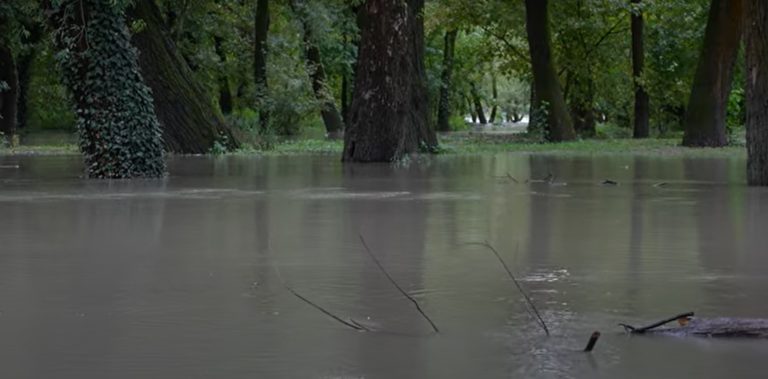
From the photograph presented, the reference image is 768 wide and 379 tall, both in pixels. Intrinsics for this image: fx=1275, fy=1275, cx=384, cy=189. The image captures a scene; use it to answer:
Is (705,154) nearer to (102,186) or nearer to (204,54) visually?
(102,186)

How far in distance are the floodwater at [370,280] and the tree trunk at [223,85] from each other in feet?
128

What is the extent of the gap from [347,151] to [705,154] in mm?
8690

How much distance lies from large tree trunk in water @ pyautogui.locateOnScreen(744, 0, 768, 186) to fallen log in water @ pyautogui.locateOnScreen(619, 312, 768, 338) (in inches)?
428

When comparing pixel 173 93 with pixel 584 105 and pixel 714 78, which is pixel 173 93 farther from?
pixel 584 105

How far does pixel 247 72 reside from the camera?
186 ft

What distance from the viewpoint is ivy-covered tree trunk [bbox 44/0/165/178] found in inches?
734

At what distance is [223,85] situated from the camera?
2283 inches

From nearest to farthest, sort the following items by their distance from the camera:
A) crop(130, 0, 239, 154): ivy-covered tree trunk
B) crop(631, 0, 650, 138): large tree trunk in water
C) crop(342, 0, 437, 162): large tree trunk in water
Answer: crop(342, 0, 437, 162): large tree trunk in water
crop(130, 0, 239, 154): ivy-covered tree trunk
crop(631, 0, 650, 138): large tree trunk in water

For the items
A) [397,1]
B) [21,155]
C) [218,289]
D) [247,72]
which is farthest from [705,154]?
[247,72]

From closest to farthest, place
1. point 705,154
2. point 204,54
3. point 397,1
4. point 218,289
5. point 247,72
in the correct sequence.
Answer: point 218,289 < point 397,1 < point 705,154 < point 204,54 < point 247,72

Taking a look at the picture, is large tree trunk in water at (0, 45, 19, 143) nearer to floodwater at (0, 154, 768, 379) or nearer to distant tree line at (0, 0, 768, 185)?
distant tree line at (0, 0, 768, 185)

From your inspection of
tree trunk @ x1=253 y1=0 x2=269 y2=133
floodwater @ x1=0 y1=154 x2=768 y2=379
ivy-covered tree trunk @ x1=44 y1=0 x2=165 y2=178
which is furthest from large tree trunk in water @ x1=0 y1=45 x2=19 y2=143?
floodwater @ x1=0 y1=154 x2=768 y2=379

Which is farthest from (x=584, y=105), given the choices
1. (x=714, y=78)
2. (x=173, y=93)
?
(x=173, y=93)

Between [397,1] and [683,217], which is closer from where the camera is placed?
[683,217]
